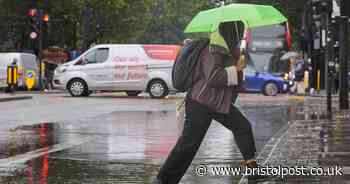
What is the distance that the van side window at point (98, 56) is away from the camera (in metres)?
32.2

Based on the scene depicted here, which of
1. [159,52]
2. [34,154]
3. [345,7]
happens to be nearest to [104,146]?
[34,154]

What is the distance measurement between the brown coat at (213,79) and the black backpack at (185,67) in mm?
68

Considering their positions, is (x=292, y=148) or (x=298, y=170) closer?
(x=298, y=170)

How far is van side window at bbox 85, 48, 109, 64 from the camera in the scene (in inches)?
1268

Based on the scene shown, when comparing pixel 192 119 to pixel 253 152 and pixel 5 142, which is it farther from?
pixel 5 142

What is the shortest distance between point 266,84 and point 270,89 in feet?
0.97

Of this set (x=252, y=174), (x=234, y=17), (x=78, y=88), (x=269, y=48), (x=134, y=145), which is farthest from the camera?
(x=269, y=48)

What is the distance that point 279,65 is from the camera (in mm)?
44594

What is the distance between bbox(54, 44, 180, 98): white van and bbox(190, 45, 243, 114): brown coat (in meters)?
23.3

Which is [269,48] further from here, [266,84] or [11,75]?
[11,75]

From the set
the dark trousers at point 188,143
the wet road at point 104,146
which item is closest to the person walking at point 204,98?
the dark trousers at point 188,143

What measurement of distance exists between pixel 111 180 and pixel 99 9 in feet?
162

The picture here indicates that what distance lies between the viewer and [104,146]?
12766 millimetres

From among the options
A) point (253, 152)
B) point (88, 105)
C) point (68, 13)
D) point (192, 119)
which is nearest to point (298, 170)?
point (253, 152)
